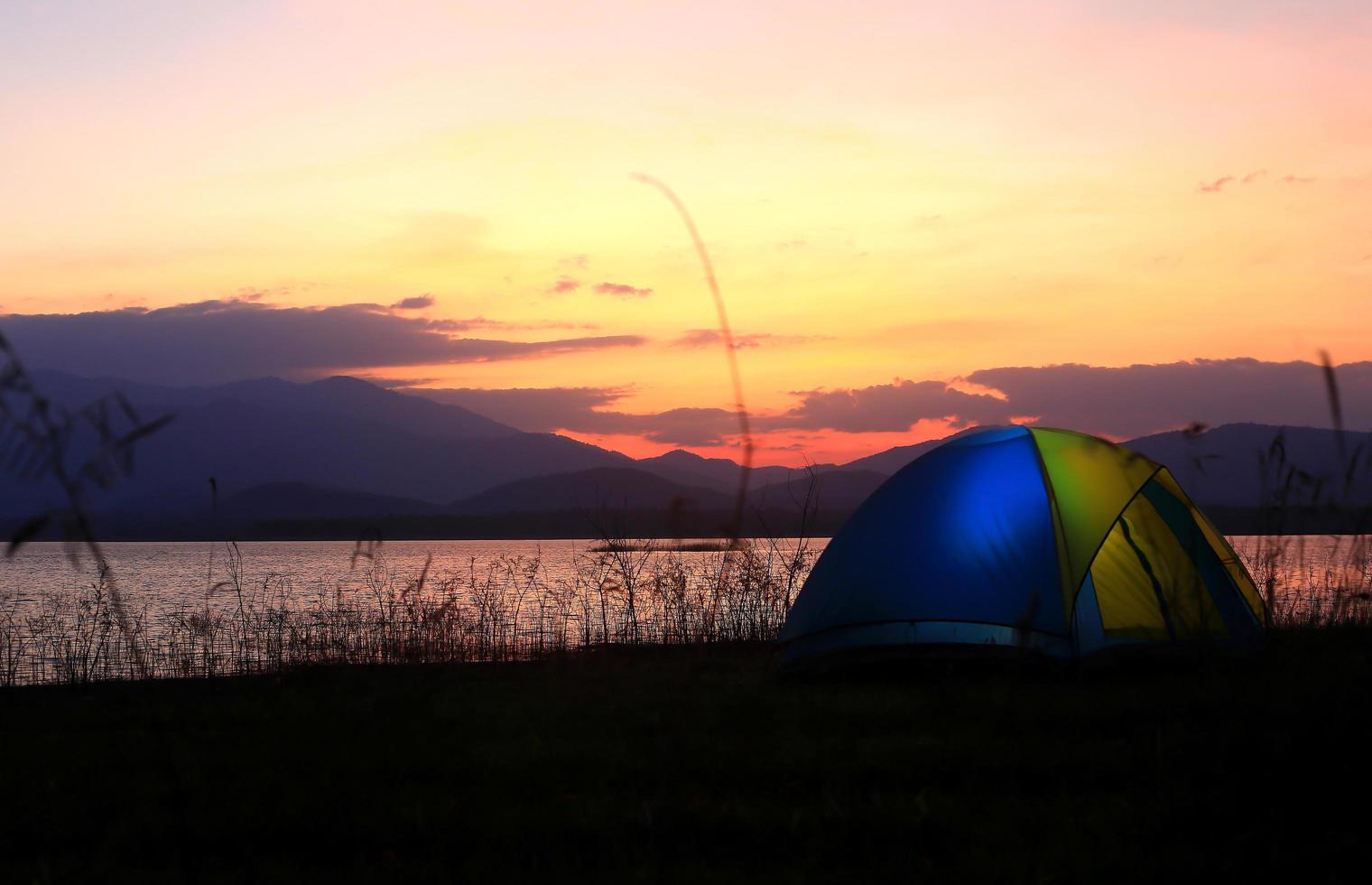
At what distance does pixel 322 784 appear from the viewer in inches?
239

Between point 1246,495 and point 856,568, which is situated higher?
point 1246,495

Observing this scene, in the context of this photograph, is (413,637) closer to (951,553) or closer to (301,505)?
(951,553)

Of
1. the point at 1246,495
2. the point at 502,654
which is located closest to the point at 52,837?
the point at 1246,495

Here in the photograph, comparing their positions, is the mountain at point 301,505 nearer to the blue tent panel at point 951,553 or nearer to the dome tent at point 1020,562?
the blue tent panel at point 951,553

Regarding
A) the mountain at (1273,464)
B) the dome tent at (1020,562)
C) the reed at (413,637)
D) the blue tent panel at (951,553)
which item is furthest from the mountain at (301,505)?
the mountain at (1273,464)

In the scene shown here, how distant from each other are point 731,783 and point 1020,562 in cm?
447

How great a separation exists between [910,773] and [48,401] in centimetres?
476

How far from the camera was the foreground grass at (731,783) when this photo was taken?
4715mm

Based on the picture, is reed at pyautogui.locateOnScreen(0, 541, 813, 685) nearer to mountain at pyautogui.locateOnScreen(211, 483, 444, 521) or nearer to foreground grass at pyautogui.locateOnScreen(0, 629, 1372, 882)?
foreground grass at pyautogui.locateOnScreen(0, 629, 1372, 882)

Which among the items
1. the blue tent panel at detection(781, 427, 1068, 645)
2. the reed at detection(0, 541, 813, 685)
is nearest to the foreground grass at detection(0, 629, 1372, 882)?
the blue tent panel at detection(781, 427, 1068, 645)

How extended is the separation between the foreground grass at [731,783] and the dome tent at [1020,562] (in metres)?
0.46

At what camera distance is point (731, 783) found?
6094mm

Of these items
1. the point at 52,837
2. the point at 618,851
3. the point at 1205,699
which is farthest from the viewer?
the point at 1205,699

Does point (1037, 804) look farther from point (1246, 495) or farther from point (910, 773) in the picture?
point (1246, 495)
